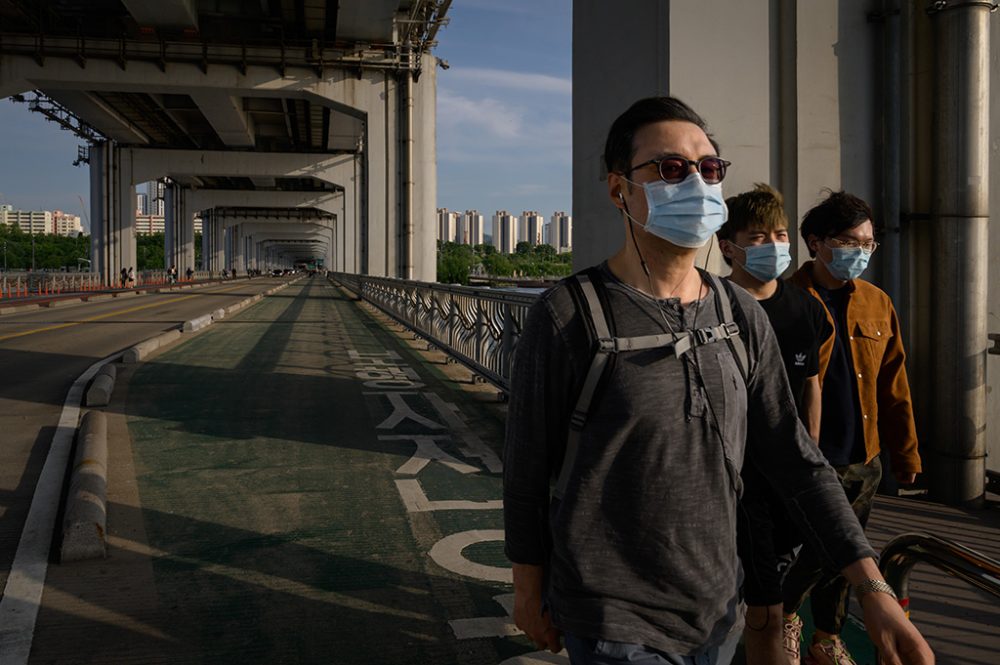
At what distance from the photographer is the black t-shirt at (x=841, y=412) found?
3.00 m

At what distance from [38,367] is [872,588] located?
12711 mm

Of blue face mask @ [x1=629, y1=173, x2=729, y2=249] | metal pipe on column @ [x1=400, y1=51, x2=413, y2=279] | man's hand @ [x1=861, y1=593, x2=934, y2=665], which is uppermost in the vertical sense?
metal pipe on column @ [x1=400, y1=51, x2=413, y2=279]

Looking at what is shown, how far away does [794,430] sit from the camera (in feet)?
6.44

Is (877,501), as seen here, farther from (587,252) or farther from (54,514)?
(54,514)

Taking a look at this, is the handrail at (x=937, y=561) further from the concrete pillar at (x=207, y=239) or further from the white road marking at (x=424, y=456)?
the concrete pillar at (x=207, y=239)

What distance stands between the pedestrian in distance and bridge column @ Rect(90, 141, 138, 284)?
159 ft

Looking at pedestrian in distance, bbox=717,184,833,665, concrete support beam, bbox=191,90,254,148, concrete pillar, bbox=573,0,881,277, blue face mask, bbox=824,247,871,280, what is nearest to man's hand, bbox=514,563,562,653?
pedestrian in distance, bbox=717,184,833,665

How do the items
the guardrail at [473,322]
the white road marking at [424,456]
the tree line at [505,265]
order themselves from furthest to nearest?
the tree line at [505,265] < the guardrail at [473,322] < the white road marking at [424,456]

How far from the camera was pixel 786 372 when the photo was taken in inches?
91.5

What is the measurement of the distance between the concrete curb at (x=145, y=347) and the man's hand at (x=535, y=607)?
433 inches

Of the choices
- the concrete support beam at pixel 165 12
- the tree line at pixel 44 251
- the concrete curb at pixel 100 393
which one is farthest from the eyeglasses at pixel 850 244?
the tree line at pixel 44 251

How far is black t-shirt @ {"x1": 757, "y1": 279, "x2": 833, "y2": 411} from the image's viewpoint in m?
2.76

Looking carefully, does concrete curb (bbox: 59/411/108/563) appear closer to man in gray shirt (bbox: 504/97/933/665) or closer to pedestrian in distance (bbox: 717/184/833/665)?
man in gray shirt (bbox: 504/97/933/665)

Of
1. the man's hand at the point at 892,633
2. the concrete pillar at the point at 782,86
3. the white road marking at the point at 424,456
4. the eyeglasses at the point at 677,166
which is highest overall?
the concrete pillar at the point at 782,86
